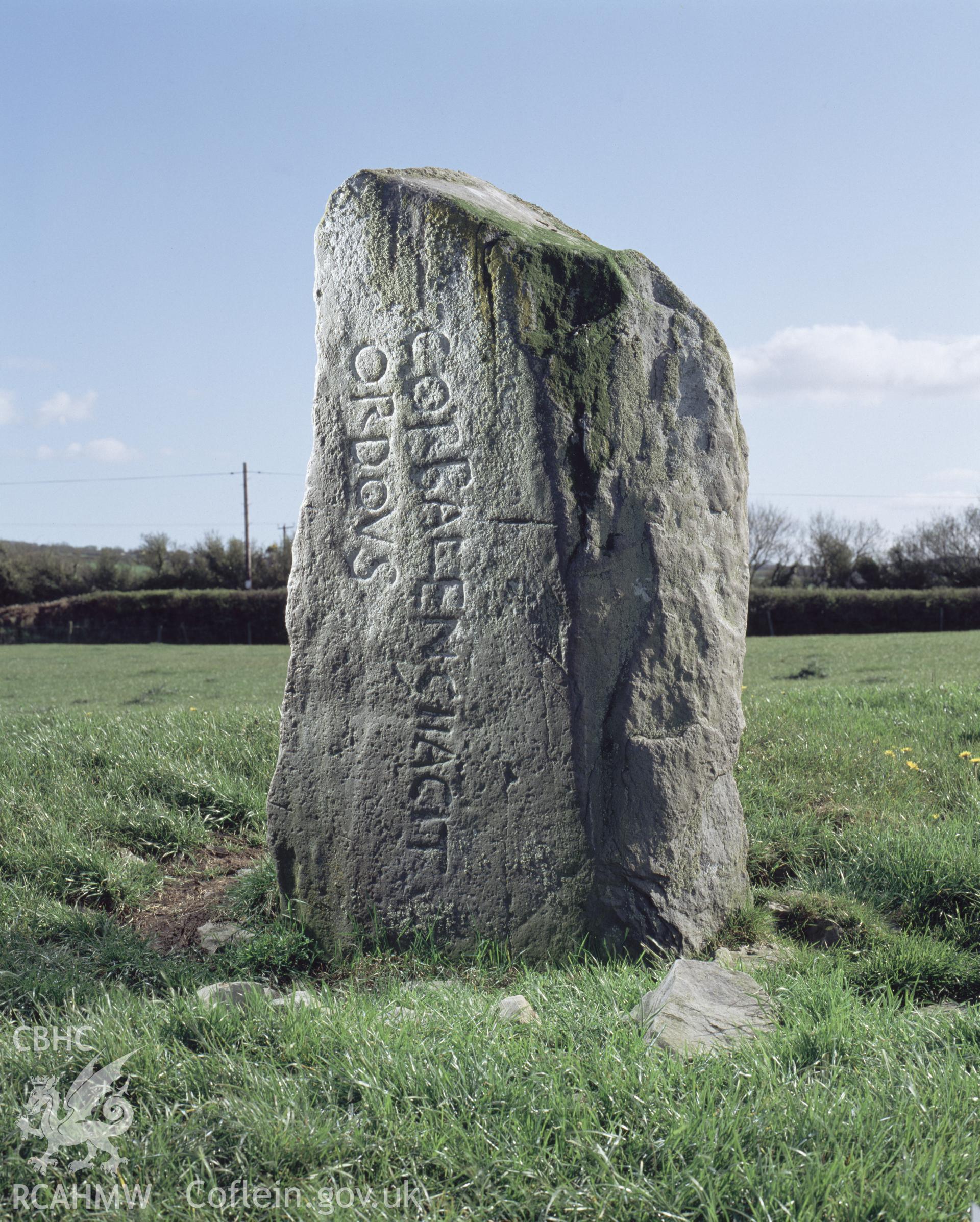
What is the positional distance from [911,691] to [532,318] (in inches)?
218

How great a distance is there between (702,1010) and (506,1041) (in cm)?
63

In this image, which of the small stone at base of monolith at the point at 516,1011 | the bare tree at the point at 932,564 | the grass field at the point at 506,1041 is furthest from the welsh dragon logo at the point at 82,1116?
the bare tree at the point at 932,564

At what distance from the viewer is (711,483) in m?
4.09

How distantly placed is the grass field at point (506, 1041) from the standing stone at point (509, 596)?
1.06 ft

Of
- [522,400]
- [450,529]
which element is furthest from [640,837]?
[522,400]

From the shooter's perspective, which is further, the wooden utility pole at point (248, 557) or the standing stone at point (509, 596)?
the wooden utility pole at point (248, 557)

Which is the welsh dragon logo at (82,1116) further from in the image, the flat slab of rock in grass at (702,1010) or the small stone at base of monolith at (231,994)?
the flat slab of rock in grass at (702,1010)

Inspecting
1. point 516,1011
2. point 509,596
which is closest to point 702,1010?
point 516,1011

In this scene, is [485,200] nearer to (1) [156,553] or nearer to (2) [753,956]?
(2) [753,956]

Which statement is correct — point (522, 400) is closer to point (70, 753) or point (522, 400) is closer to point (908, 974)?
point (908, 974)

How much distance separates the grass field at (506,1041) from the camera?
2143 mm

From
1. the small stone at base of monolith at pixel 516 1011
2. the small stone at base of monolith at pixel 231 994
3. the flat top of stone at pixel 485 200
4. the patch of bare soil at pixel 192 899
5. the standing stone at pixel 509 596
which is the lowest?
the patch of bare soil at pixel 192 899

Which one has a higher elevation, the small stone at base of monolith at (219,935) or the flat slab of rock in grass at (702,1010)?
the flat slab of rock in grass at (702,1010)

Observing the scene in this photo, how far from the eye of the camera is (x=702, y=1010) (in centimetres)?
292
